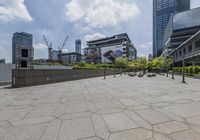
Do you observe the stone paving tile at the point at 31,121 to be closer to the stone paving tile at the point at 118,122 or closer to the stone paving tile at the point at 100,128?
the stone paving tile at the point at 100,128

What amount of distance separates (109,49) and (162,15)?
7572cm

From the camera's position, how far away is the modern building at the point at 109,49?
121750 mm

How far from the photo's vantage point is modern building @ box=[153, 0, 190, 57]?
142438 millimetres

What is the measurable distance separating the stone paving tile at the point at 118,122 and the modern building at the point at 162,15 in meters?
152

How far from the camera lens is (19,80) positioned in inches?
493

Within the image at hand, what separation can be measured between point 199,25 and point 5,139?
3289 inches

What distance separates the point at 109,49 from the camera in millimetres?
127312

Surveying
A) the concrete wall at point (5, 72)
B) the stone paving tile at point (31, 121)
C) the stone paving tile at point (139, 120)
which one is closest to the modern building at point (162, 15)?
the concrete wall at point (5, 72)

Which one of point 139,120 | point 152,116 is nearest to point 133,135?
point 139,120

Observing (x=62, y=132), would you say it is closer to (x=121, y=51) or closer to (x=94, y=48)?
(x=121, y=51)

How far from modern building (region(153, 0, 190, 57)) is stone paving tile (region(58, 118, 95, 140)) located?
15341 centimetres

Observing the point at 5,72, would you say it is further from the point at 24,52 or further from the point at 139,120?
the point at 139,120

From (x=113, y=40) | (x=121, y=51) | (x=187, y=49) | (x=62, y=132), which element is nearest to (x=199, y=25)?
(x=187, y=49)

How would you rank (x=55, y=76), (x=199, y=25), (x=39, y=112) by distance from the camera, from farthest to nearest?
(x=199, y=25)
(x=55, y=76)
(x=39, y=112)
